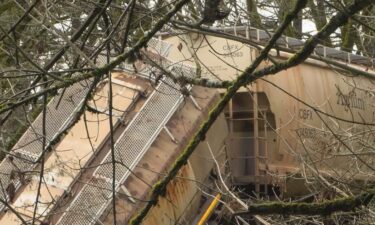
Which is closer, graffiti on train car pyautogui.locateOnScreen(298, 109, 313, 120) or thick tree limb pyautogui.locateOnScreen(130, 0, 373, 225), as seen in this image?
Result: thick tree limb pyautogui.locateOnScreen(130, 0, 373, 225)

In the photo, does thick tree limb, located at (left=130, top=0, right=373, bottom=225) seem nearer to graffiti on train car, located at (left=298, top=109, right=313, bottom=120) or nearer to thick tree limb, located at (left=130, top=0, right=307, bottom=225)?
thick tree limb, located at (left=130, top=0, right=307, bottom=225)

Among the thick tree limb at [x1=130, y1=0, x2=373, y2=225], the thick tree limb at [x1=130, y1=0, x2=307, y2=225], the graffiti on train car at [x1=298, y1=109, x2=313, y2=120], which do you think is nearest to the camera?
the thick tree limb at [x1=130, y1=0, x2=373, y2=225]

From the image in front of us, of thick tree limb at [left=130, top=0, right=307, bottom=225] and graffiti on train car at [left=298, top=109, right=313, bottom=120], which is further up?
graffiti on train car at [left=298, top=109, right=313, bottom=120]

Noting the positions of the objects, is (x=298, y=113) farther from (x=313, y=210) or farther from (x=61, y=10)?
(x=313, y=210)

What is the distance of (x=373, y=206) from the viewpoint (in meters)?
5.75

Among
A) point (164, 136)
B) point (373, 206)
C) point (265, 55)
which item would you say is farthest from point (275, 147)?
point (265, 55)

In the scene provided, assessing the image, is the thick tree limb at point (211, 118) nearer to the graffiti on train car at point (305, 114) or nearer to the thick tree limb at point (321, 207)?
the thick tree limb at point (321, 207)

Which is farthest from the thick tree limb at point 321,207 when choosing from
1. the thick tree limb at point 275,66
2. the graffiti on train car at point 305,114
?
the graffiti on train car at point 305,114

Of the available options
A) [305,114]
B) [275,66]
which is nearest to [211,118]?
[275,66]

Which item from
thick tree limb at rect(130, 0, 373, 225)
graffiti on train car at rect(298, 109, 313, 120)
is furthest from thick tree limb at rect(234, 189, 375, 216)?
graffiti on train car at rect(298, 109, 313, 120)

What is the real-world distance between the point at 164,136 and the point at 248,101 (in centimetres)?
239

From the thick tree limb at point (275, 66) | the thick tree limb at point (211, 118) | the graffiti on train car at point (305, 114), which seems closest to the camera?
the thick tree limb at point (275, 66)

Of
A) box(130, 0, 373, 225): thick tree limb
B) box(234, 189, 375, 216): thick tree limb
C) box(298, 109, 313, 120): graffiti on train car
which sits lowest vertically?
box(234, 189, 375, 216): thick tree limb

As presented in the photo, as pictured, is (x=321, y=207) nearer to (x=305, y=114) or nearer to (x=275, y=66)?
(x=275, y=66)
